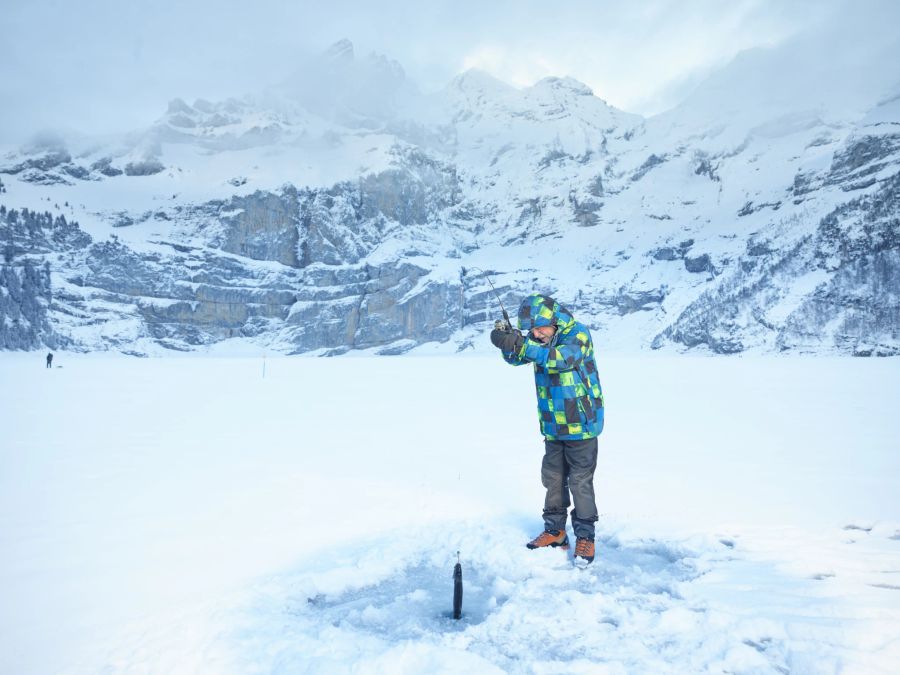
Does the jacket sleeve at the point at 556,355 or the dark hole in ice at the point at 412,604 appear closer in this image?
the dark hole in ice at the point at 412,604

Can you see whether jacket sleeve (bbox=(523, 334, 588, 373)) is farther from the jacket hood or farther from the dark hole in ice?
the dark hole in ice

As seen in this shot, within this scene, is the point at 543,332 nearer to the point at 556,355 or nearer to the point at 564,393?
the point at 556,355

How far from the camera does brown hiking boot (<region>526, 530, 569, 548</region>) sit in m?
4.62

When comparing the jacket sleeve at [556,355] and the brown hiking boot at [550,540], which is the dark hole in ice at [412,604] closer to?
the brown hiking boot at [550,540]

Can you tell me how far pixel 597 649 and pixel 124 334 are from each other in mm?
181848

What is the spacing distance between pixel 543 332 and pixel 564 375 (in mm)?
433

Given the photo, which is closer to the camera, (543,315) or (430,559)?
(430,559)

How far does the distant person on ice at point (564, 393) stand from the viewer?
4562 mm

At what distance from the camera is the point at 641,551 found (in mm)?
4707

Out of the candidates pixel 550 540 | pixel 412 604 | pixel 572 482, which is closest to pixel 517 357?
pixel 572 482

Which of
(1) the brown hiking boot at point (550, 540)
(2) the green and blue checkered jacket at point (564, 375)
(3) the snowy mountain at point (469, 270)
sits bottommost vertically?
(1) the brown hiking boot at point (550, 540)

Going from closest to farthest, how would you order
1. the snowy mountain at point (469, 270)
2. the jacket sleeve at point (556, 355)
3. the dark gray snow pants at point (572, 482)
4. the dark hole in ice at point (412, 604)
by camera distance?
the dark hole in ice at point (412, 604), the jacket sleeve at point (556, 355), the dark gray snow pants at point (572, 482), the snowy mountain at point (469, 270)

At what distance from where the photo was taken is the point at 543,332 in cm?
468

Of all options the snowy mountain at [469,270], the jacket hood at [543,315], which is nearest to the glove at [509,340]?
A: the jacket hood at [543,315]
